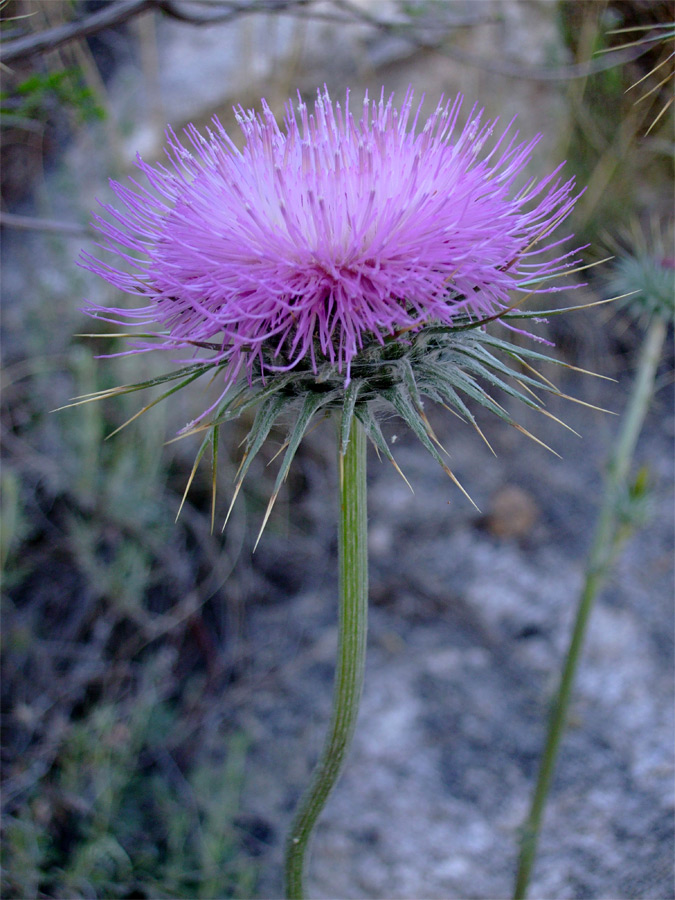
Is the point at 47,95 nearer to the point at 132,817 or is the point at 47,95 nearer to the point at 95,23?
the point at 95,23

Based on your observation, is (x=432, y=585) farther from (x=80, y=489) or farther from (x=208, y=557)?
(x=80, y=489)

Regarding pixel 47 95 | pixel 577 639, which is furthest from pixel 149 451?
pixel 577 639

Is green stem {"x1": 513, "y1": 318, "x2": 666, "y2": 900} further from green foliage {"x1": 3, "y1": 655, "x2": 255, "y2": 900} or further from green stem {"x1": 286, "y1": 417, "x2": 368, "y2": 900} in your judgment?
green foliage {"x1": 3, "y1": 655, "x2": 255, "y2": 900}

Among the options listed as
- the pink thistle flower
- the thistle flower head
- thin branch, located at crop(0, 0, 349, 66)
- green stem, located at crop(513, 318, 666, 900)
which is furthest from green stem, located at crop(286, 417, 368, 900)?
thin branch, located at crop(0, 0, 349, 66)

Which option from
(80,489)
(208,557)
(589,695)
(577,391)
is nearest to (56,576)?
(80,489)

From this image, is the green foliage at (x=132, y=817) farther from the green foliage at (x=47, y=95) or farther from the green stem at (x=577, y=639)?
the green foliage at (x=47, y=95)
